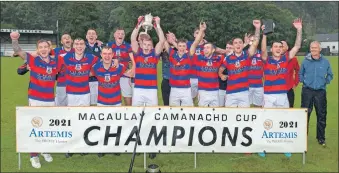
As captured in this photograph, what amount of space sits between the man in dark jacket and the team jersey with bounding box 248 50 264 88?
833mm

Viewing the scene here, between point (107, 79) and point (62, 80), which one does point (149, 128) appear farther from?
point (62, 80)

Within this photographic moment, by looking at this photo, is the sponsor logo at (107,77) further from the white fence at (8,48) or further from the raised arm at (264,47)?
the white fence at (8,48)

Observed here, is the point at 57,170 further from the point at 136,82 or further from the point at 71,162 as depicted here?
the point at 136,82

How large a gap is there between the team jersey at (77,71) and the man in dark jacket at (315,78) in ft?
13.9

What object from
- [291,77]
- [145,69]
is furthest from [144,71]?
[291,77]

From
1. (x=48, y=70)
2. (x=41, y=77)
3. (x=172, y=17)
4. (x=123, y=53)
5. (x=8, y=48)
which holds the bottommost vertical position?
(x=41, y=77)

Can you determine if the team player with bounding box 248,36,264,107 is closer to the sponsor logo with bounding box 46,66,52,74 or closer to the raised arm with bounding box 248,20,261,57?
the raised arm with bounding box 248,20,261,57

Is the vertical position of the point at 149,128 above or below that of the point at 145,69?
below

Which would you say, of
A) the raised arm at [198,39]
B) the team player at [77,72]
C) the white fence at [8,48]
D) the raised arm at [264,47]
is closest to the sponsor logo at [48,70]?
the team player at [77,72]

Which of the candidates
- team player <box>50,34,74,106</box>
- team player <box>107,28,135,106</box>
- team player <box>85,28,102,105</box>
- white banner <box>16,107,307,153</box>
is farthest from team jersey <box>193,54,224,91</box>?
team player <box>50,34,74,106</box>

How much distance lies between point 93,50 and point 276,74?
4.00 meters

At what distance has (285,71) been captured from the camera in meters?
7.43

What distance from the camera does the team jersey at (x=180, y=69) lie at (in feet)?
24.9

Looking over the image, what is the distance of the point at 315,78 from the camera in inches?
309
